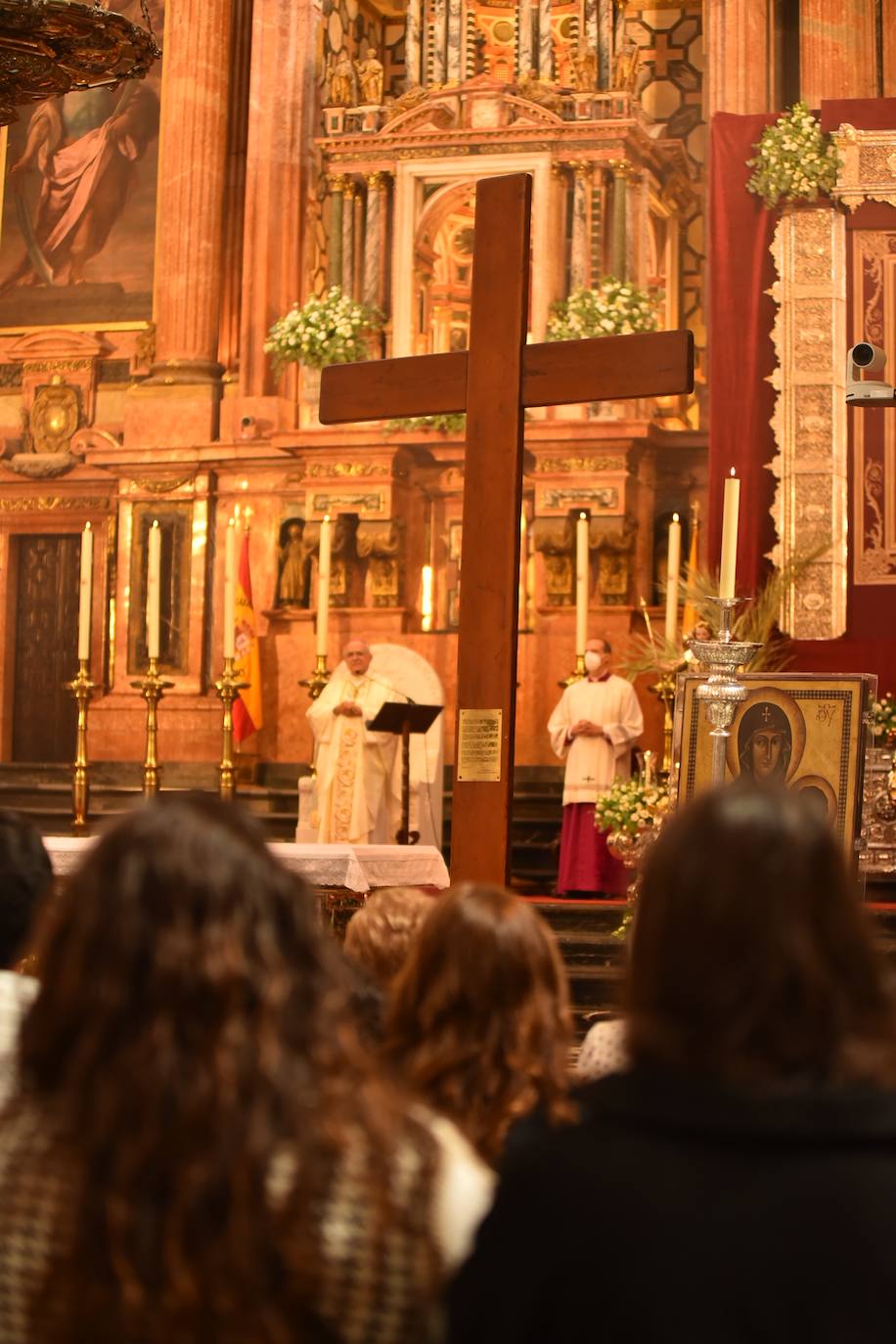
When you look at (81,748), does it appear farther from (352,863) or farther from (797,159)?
(797,159)

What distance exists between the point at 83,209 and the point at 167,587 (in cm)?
348

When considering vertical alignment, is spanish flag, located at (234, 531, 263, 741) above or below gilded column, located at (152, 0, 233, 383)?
below

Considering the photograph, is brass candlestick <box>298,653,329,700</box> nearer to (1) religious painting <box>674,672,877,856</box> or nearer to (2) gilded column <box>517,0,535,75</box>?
(1) religious painting <box>674,672,877,856</box>

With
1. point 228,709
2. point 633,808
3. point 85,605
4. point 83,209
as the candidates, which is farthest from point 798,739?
point 83,209

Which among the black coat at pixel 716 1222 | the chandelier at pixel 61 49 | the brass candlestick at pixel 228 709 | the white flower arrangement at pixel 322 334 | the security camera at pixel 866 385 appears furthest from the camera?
the white flower arrangement at pixel 322 334

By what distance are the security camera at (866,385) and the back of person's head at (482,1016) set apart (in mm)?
5763

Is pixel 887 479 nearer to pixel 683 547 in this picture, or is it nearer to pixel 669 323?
pixel 683 547

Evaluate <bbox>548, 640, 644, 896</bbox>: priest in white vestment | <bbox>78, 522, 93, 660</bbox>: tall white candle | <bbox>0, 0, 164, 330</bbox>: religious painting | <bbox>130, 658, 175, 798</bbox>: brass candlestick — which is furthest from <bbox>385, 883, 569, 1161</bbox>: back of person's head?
<bbox>0, 0, 164, 330</bbox>: religious painting

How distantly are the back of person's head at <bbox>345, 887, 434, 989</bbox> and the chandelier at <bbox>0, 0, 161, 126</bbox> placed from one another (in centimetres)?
256

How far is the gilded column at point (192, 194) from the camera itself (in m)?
14.4

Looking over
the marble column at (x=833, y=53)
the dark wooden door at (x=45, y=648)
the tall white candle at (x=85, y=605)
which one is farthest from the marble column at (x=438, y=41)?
the tall white candle at (x=85, y=605)

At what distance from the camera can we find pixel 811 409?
11422 mm

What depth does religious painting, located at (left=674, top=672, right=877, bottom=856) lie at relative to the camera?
8.44m

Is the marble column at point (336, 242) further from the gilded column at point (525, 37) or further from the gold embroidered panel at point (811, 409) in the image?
the gold embroidered panel at point (811, 409)
